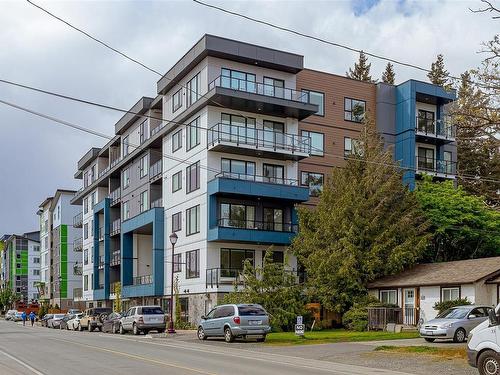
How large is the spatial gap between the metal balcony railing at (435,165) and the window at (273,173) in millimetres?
12480

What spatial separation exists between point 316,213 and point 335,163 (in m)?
9.97

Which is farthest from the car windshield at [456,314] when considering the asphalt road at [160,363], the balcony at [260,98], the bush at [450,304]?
the balcony at [260,98]

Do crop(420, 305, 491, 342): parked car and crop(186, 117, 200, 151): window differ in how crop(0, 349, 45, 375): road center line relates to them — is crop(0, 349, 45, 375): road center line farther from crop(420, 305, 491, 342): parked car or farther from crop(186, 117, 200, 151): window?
crop(186, 117, 200, 151): window

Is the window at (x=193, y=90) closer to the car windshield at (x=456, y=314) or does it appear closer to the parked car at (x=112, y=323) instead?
the parked car at (x=112, y=323)

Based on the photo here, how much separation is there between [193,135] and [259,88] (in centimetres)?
589

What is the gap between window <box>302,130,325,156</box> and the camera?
4919 centimetres

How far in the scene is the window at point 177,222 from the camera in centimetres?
4894

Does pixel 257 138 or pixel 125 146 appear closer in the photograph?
pixel 257 138

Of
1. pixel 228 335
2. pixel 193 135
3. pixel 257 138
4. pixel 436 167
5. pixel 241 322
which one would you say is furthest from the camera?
pixel 436 167

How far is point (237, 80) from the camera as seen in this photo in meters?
44.3

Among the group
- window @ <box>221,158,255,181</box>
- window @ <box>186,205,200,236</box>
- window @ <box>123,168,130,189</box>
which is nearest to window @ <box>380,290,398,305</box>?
window @ <box>221,158,255,181</box>

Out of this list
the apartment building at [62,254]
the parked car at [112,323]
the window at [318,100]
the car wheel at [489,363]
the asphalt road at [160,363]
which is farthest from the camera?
the apartment building at [62,254]

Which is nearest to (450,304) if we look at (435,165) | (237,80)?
(237,80)

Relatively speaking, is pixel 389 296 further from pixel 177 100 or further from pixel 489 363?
pixel 489 363
